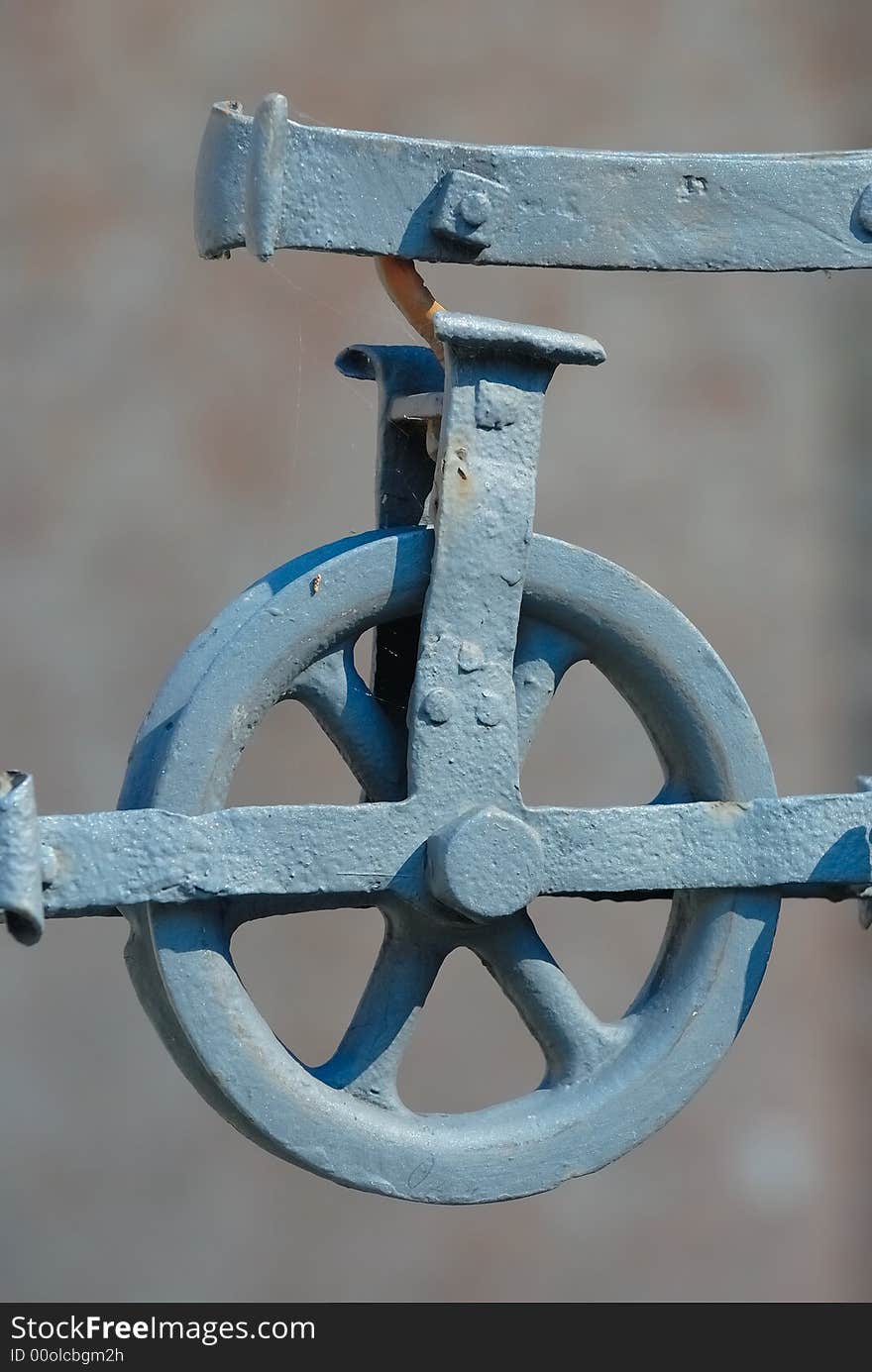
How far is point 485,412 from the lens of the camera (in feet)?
2.66

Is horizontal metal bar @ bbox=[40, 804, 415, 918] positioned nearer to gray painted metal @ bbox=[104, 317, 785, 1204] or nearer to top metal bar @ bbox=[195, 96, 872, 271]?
gray painted metal @ bbox=[104, 317, 785, 1204]

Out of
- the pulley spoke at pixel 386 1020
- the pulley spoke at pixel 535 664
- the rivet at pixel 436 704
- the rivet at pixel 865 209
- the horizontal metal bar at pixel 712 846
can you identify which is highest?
the rivet at pixel 865 209

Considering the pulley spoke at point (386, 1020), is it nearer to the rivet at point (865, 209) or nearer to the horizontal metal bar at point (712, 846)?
the horizontal metal bar at point (712, 846)

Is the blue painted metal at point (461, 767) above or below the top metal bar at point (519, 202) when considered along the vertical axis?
below

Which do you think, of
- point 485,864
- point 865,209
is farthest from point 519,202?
point 485,864

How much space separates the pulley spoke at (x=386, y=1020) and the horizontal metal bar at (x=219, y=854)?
48 millimetres

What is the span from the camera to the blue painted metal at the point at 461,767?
783 millimetres

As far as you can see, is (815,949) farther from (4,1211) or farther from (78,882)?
(78,882)

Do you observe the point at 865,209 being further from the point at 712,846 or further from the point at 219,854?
the point at 219,854

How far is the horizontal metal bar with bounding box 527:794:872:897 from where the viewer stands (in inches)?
32.5

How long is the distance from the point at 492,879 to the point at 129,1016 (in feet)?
2.76

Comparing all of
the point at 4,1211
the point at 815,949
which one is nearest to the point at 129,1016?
the point at 4,1211

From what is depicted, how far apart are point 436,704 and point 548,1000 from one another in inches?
5.3

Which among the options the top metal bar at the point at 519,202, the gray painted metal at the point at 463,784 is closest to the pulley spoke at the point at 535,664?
the gray painted metal at the point at 463,784
